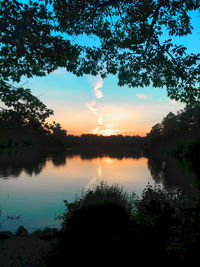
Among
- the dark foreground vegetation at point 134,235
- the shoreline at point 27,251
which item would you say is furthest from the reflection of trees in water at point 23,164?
the dark foreground vegetation at point 134,235

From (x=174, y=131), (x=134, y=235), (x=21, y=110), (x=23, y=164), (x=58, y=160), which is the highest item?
(x=174, y=131)

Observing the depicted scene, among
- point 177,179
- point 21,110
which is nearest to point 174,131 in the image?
point 177,179

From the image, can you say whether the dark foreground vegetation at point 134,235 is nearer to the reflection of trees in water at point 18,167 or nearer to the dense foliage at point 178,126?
the reflection of trees in water at point 18,167

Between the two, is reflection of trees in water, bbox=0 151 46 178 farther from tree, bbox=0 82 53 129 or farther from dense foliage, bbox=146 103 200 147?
dense foliage, bbox=146 103 200 147

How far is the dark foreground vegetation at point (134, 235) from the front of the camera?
5504mm

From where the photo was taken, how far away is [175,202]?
7199mm

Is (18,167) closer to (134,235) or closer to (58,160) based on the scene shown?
(58,160)

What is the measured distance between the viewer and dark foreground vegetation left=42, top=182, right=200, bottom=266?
5504mm

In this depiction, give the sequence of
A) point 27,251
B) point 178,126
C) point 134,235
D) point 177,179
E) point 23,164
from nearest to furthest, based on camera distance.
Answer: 1. point 134,235
2. point 27,251
3. point 177,179
4. point 23,164
5. point 178,126

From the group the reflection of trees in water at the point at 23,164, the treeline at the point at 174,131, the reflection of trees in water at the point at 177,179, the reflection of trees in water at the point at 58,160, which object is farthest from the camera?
the treeline at the point at 174,131

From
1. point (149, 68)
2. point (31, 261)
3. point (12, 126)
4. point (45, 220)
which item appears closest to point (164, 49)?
point (149, 68)

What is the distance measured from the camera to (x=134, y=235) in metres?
6.17

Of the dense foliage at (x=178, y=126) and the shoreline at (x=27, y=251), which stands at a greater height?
the dense foliage at (x=178, y=126)

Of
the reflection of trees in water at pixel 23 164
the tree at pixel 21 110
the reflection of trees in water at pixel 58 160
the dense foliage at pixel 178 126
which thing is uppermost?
the dense foliage at pixel 178 126
